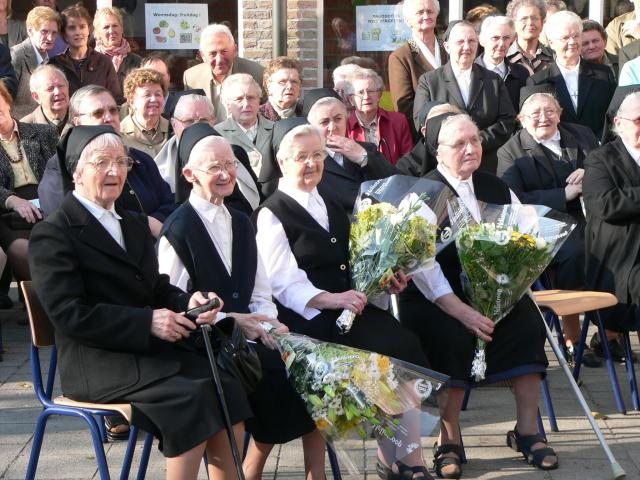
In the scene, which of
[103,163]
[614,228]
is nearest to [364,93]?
[614,228]

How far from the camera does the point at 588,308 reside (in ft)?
20.5

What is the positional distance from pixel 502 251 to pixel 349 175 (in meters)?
1.67

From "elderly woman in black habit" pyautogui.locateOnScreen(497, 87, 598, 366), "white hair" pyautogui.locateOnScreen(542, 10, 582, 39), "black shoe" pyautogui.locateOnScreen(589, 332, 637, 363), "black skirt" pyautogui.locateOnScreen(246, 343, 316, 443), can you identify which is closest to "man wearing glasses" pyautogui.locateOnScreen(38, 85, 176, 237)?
"black skirt" pyautogui.locateOnScreen(246, 343, 316, 443)

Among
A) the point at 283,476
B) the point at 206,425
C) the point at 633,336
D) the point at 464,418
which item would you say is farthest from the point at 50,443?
the point at 633,336

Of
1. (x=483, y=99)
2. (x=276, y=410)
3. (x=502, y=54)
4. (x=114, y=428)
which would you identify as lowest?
(x=114, y=428)

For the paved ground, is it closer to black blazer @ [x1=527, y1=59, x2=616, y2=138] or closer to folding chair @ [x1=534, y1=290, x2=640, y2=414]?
folding chair @ [x1=534, y1=290, x2=640, y2=414]

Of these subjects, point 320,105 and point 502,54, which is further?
point 502,54

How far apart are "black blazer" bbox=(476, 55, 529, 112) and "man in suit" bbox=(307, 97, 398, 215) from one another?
2.51 metres

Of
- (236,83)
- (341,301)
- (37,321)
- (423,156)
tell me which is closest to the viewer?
(37,321)

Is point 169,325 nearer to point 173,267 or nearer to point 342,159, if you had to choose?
point 173,267

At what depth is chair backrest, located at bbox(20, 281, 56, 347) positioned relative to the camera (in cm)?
473

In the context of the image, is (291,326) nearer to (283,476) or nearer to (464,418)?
(283,476)

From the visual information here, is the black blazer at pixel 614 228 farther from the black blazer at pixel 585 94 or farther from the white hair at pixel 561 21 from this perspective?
the white hair at pixel 561 21

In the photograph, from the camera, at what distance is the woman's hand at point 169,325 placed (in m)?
4.51
